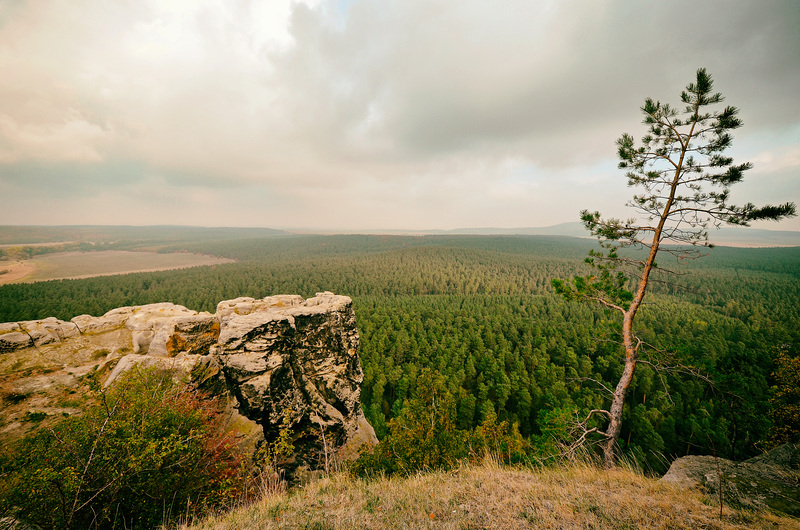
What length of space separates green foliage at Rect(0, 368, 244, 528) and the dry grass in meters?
2.04

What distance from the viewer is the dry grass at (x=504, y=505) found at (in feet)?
18.6

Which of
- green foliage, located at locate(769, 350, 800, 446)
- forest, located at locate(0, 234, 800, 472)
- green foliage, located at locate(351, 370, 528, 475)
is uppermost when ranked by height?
green foliage, located at locate(351, 370, 528, 475)

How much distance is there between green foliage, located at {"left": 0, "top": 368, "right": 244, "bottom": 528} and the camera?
253 inches

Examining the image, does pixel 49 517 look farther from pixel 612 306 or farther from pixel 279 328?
pixel 612 306

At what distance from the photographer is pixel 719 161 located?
872 centimetres

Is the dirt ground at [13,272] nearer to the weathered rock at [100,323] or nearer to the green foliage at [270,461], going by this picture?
the weathered rock at [100,323]

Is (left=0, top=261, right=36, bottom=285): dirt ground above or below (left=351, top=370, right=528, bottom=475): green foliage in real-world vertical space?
below

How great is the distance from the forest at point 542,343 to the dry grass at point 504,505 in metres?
1.74

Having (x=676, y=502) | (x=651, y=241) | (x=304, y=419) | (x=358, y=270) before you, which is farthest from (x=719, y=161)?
(x=358, y=270)

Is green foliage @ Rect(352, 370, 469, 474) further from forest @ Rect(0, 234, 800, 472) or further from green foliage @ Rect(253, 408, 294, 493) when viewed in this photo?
forest @ Rect(0, 234, 800, 472)

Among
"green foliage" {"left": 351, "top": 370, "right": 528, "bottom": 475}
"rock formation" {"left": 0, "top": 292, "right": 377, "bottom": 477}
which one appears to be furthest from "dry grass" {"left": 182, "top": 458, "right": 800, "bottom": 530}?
"rock formation" {"left": 0, "top": 292, "right": 377, "bottom": 477}

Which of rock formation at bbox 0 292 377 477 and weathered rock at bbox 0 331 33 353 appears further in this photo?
rock formation at bbox 0 292 377 477

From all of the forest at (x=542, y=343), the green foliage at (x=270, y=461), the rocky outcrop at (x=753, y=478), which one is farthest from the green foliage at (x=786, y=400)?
the green foliage at (x=270, y=461)

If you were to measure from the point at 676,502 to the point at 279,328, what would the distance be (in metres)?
18.5
